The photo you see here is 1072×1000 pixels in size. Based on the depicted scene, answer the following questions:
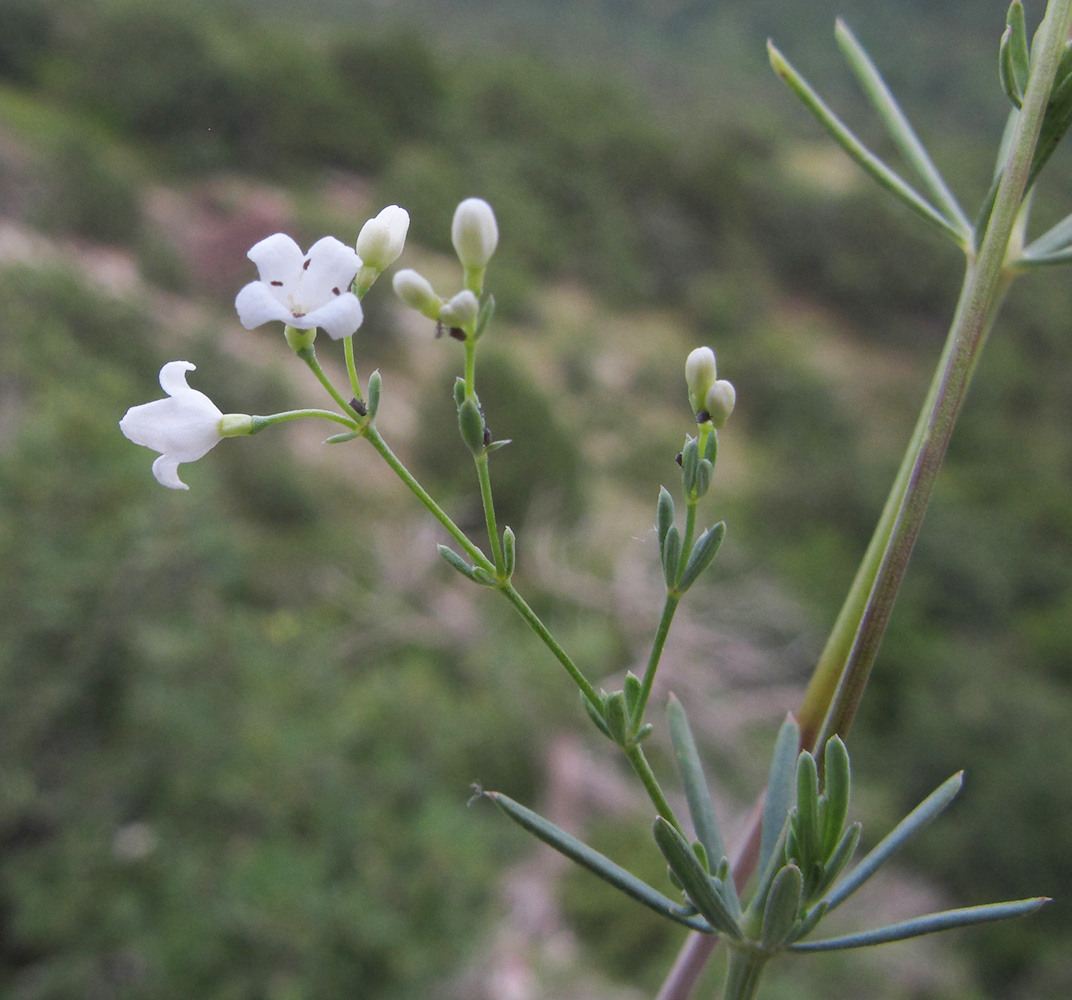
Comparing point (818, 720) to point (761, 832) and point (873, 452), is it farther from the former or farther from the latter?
point (873, 452)

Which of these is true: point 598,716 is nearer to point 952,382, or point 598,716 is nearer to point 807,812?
point 807,812

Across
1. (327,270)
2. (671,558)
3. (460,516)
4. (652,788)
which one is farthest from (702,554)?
(460,516)

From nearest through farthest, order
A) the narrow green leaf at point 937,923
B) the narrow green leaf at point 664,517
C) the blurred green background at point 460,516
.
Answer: the narrow green leaf at point 937,923, the narrow green leaf at point 664,517, the blurred green background at point 460,516

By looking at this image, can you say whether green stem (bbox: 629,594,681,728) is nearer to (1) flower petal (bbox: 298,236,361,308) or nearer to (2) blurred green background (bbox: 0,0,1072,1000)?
(1) flower petal (bbox: 298,236,361,308)

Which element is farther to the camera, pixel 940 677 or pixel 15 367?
pixel 940 677

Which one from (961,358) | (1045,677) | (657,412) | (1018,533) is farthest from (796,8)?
(961,358)

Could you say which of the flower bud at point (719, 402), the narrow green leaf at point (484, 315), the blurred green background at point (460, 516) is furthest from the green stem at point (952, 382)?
the blurred green background at point (460, 516)

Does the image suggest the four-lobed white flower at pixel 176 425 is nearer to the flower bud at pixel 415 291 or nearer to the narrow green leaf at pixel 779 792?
the flower bud at pixel 415 291
